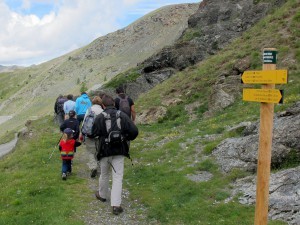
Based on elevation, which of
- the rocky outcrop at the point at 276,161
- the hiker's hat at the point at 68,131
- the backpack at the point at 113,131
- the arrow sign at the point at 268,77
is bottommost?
the rocky outcrop at the point at 276,161

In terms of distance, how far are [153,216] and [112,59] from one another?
260ft

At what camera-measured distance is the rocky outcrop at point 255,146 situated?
13492 mm

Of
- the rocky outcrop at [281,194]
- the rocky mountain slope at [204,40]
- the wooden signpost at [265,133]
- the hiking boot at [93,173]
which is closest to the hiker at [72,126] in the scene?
the hiking boot at [93,173]

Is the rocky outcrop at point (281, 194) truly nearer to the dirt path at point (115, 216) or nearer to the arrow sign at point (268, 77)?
the dirt path at point (115, 216)

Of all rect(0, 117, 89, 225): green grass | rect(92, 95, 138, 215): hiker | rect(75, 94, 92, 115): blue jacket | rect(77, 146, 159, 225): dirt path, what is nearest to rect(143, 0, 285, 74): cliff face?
rect(75, 94, 92, 115): blue jacket

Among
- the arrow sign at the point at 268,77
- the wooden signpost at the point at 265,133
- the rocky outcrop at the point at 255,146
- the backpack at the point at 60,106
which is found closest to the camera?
the arrow sign at the point at 268,77

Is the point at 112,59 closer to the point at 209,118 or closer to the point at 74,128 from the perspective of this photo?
the point at 209,118

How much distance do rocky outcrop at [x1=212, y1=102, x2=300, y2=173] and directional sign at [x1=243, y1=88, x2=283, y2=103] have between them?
575 cm

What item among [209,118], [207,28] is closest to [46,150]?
[209,118]

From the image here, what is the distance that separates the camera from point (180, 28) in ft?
277

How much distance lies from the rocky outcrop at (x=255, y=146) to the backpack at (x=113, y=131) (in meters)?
4.78

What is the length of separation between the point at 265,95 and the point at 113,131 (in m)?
5.06

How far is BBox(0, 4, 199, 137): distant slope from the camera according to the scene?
8138 centimetres

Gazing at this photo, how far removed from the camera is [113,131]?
1170 cm
